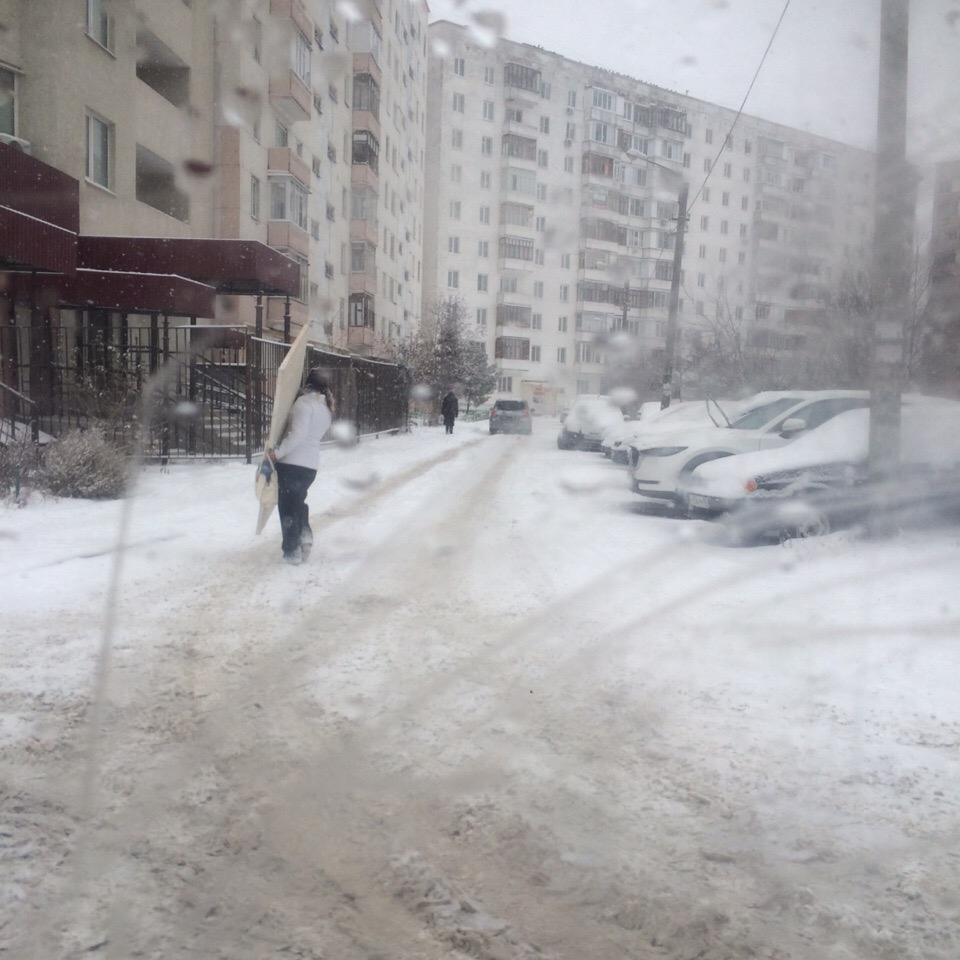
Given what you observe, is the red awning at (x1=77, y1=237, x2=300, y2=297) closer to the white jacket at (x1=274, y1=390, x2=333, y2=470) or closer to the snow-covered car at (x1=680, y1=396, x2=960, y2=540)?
the white jacket at (x1=274, y1=390, x2=333, y2=470)

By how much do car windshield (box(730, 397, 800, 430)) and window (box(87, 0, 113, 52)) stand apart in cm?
1526

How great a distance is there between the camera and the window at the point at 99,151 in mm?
19203

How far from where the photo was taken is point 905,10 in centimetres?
838

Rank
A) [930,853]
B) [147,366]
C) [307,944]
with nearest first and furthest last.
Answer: [307,944] < [930,853] < [147,366]

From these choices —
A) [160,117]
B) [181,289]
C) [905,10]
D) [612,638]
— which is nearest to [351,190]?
[160,117]

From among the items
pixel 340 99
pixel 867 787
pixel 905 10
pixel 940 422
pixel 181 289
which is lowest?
pixel 867 787

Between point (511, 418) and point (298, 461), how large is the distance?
26.9m

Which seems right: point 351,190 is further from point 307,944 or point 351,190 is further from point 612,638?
point 307,944

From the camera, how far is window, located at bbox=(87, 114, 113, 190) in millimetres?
19203

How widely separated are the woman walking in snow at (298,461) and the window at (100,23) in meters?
15.2

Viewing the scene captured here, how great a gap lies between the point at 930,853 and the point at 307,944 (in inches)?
78.7

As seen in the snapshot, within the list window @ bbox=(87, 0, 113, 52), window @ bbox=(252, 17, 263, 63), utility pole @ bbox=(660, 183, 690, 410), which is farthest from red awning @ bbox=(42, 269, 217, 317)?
window @ bbox=(252, 17, 263, 63)

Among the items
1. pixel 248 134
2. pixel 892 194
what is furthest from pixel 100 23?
pixel 892 194

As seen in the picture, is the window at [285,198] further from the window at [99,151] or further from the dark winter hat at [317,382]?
the dark winter hat at [317,382]
